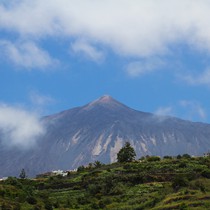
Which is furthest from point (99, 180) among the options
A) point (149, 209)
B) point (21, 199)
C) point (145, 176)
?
point (149, 209)

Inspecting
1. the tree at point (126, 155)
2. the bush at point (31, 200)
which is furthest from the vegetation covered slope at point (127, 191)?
the tree at point (126, 155)

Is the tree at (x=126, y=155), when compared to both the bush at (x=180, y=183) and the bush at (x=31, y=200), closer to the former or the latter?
the bush at (x=31, y=200)

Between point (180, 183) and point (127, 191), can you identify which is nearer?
point (180, 183)

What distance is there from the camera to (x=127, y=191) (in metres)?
66.4

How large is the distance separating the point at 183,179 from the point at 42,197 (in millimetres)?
20445

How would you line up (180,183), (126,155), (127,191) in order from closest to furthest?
(180,183)
(127,191)
(126,155)

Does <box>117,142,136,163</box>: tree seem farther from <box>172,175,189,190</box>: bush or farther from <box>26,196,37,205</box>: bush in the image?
<box>172,175,189,190</box>: bush

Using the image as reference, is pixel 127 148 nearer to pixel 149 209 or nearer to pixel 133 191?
pixel 133 191

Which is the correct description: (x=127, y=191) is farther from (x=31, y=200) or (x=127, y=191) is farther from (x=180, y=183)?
(x=31, y=200)

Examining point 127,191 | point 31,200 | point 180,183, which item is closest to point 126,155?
point 127,191

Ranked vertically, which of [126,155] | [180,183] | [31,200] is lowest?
[180,183]

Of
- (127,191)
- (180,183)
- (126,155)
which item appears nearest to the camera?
(180,183)

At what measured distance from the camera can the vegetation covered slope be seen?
4734 cm

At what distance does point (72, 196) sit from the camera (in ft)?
227
